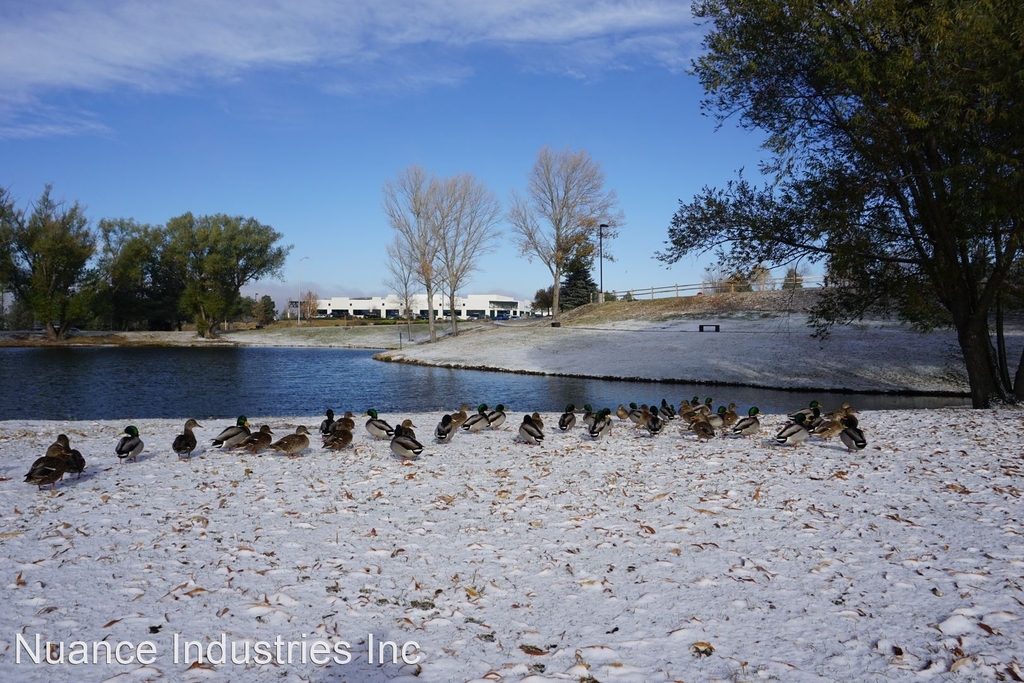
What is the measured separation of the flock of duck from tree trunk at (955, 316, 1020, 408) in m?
4.73

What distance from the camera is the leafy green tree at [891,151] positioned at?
13.9m

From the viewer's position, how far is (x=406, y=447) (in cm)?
1069

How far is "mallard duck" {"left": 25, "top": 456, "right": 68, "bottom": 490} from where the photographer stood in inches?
328

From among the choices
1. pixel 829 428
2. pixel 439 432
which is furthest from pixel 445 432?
pixel 829 428

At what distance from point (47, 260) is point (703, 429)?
3167 inches

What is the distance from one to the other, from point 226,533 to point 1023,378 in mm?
18518

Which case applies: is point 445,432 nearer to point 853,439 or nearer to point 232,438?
point 232,438

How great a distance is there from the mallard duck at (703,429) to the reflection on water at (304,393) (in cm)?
1058

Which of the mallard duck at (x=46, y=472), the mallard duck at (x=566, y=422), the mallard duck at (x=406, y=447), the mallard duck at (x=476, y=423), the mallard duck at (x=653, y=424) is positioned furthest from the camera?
the mallard duck at (x=566, y=422)

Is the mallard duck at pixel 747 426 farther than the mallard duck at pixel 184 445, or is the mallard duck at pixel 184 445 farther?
the mallard duck at pixel 747 426

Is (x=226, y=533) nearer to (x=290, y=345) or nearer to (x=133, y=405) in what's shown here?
(x=133, y=405)

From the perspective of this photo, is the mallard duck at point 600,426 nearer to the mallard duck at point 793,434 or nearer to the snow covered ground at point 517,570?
the snow covered ground at point 517,570

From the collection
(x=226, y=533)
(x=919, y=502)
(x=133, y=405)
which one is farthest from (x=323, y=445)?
(x=133, y=405)

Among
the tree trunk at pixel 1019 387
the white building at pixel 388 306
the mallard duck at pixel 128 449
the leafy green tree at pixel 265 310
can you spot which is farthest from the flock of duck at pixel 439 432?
the white building at pixel 388 306
